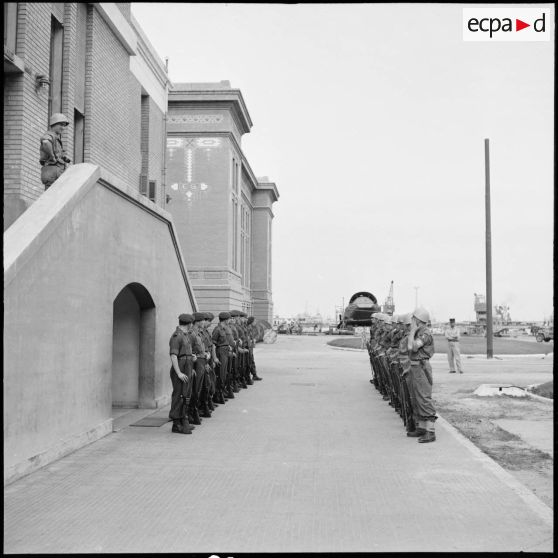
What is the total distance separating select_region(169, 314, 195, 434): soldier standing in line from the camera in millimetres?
9852

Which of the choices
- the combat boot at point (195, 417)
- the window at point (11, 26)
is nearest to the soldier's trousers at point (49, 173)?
the window at point (11, 26)

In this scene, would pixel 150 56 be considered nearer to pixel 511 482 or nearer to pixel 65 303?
pixel 65 303

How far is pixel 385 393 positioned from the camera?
14.5 m

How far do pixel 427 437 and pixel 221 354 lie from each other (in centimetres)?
546

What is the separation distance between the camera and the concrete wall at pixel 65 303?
22.7 ft

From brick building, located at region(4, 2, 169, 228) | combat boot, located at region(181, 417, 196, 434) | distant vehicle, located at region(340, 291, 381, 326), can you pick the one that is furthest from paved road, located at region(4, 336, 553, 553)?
distant vehicle, located at region(340, 291, 381, 326)

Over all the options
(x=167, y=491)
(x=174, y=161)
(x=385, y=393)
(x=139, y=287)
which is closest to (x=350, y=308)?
(x=174, y=161)

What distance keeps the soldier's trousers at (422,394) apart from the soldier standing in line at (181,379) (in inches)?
132

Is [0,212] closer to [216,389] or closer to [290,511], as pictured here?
[290,511]

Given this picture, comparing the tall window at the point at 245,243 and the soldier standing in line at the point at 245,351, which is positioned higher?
the tall window at the point at 245,243

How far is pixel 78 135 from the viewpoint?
531 inches

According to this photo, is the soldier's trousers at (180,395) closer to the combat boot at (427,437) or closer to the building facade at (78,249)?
the building facade at (78,249)

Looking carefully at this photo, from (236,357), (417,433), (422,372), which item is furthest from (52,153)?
(236,357)

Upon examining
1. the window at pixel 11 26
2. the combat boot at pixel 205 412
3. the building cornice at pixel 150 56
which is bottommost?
the combat boot at pixel 205 412
